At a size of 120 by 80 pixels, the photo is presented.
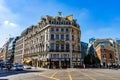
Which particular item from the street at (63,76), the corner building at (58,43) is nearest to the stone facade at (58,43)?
the corner building at (58,43)

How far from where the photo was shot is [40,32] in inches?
3100

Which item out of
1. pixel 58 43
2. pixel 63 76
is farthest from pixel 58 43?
pixel 63 76

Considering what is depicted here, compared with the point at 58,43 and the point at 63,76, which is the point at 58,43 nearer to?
the point at 58,43

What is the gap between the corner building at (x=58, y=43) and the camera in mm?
68438

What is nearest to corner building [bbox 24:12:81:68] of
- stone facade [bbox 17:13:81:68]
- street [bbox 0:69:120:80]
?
stone facade [bbox 17:13:81:68]

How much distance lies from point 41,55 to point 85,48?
115 feet

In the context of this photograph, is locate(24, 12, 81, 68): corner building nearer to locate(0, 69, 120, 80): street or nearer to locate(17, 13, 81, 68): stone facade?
locate(17, 13, 81, 68): stone facade

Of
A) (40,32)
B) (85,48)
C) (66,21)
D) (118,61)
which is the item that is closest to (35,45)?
(40,32)

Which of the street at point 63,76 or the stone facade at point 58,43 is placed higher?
the stone facade at point 58,43

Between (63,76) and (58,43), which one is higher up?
(58,43)

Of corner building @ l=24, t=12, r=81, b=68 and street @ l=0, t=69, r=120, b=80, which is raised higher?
corner building @ l=24, t=12, r=81, b=68

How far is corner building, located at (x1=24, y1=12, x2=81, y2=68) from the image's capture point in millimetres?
68438

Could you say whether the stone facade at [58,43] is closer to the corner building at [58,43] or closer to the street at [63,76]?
the corner building at [58,43]

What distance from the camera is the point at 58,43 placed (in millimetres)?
70062
